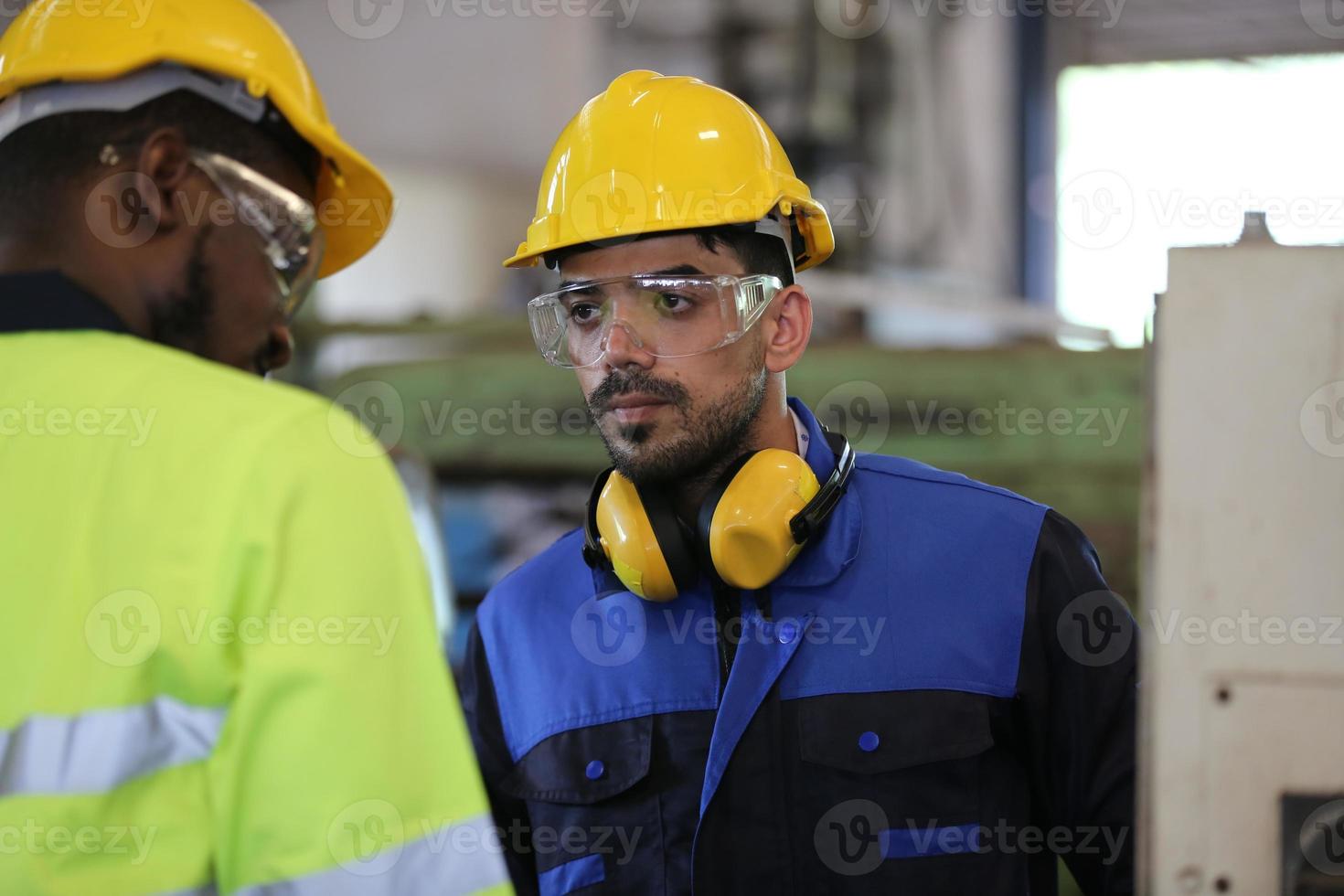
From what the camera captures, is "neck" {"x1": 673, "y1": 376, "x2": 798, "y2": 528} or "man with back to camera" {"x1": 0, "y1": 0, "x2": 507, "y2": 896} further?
"neck" {"x1": 673, "y1": 376, "x2": 798, "y2": 528}

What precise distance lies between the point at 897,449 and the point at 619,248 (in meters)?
2.71

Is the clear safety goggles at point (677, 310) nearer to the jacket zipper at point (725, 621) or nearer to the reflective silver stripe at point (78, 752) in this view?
the jacket zipper at point (725, 621)

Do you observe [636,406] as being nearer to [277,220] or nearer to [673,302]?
[673,302]

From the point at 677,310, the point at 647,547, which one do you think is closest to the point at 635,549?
the point at 647,547

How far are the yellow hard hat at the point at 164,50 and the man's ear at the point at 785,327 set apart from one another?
0.77 meters

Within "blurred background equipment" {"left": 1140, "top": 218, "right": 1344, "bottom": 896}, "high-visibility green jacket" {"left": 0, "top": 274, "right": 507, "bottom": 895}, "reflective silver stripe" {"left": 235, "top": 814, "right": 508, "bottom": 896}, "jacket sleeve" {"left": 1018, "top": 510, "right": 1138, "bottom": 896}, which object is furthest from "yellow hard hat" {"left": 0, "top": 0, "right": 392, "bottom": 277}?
"jacket sleeve" {"left": 1018, "top": 510, "right": 1138, "bottom": 896}

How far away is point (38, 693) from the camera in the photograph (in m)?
1.02

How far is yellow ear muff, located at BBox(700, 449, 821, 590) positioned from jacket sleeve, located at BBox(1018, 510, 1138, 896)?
1.31ft

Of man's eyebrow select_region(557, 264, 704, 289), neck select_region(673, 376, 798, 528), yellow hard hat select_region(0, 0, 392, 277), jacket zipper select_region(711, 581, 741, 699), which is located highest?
yellow hard hat select_region(0, 0, 392, 277)

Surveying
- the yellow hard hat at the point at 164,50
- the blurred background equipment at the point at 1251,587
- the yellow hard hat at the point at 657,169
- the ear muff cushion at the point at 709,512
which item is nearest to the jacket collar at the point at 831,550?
the ear muff cushion at the point at 709,512

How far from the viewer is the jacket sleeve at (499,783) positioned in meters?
2.04

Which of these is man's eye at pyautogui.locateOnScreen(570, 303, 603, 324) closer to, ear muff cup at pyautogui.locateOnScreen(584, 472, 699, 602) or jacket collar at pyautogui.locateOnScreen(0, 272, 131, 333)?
ear muff cup at pyautogui.locateOnScreen(584, 472, 699, 602)

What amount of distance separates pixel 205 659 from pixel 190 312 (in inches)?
17.0

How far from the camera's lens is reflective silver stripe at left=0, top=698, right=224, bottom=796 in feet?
3.30
